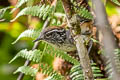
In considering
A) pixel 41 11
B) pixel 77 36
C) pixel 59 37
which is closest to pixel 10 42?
pixel 59 37

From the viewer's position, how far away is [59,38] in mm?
2223

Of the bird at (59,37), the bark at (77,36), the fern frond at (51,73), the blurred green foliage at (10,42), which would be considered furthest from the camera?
the blurred green foliage at (10,42)

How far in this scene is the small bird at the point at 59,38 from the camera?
84.3 inches

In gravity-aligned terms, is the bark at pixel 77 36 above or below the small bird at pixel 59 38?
below

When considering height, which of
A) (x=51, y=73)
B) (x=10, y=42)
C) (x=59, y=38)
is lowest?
(x=51, y=73)

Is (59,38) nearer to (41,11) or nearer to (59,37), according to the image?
(59,37)

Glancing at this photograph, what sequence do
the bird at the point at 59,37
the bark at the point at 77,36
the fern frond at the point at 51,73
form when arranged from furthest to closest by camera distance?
the bird at the point at 59,37 → the fern frond at the point at 51,73 → the bark at the point at 77,36

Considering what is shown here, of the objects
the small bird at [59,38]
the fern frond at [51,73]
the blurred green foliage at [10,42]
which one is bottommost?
the fern frond at [51,73]

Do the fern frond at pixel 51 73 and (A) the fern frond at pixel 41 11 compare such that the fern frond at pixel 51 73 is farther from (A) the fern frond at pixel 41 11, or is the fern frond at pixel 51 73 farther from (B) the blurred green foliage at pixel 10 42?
(B) the blurred green foliage at pixel 10 42

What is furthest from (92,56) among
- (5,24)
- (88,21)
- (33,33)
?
(5,24)

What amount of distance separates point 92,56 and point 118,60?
3.20 feet

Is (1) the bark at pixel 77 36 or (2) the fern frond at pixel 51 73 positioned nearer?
(1) the bark at pixel 77 36

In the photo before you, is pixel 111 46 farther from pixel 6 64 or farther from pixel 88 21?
pixel 6 64

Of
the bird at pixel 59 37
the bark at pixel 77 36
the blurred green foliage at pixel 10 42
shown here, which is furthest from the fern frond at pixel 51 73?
the blurred green foliage at pixel 10 42
